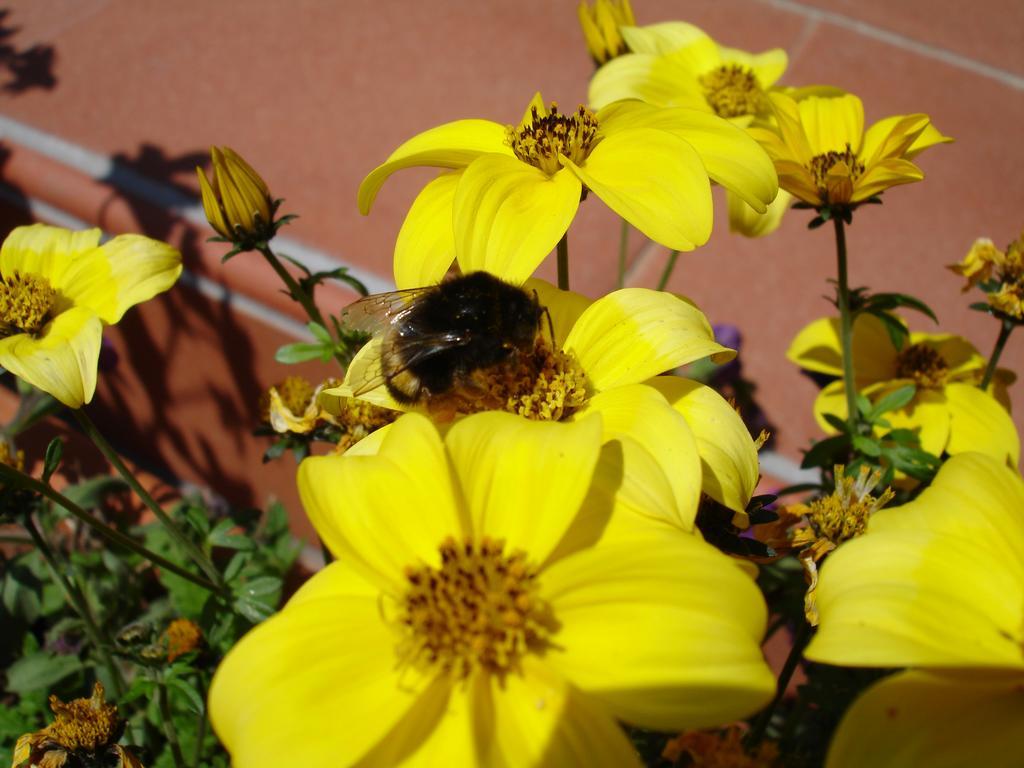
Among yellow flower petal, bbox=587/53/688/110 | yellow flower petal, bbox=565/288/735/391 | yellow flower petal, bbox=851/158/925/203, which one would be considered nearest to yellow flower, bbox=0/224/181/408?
yellow flower petal, bbox=565/288/735/391

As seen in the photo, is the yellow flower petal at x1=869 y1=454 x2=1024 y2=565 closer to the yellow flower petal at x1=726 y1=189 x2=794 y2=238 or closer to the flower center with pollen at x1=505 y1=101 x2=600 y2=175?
the flower center with pollen at x1=505 y1=101 x2=600 y2=175

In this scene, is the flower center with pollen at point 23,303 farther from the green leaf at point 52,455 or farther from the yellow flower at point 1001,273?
the yellow flower at point 1001,273

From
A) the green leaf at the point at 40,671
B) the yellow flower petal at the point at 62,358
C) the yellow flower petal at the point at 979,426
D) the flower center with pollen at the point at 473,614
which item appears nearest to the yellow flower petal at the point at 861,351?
the yellow flower petal at the point at 979,426

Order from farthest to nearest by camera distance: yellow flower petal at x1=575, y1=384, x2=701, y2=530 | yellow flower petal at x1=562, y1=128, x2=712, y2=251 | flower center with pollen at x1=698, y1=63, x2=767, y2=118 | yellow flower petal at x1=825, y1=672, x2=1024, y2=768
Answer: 1. flower center with pollen at x1=698, y1=63, x2=767, y2=118
2. yellow flower petal at x1=562, y1=128, x2=712, y2=251
3. yellow flower petal at x1=575, y1=384, x2=701, y2=530
4. yellow flower petal at x1=825, y1=672, x2=1024, y2=768

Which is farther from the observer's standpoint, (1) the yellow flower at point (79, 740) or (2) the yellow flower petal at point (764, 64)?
(2) the yellow flower petal at point (764, 64)

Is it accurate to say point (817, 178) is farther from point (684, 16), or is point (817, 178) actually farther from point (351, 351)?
point (684, 16)

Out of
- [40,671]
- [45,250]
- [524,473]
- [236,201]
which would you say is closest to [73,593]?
[40,671]
